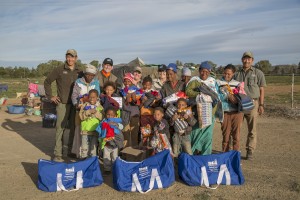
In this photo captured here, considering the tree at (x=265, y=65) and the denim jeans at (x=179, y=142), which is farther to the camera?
the tree at (x=265, y=65)

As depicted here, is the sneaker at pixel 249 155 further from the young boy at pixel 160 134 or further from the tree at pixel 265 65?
the tree at pixel 265 65

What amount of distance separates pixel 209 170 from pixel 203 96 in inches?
49.9

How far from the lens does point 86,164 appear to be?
195 inches

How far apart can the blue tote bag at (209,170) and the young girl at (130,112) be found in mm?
1489

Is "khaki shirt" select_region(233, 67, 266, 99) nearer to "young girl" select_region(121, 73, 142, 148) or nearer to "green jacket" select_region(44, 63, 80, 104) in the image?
"young girl" select_region(121, 73, 142, 148)

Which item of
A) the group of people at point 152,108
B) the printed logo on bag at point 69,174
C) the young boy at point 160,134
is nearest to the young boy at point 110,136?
the group of people at point 152,108

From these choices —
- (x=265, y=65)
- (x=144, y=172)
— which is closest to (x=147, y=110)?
(x=144, y=172)

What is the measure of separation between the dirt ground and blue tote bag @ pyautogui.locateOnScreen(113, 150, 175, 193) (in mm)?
107

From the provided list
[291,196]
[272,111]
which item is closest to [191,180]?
[291,196]

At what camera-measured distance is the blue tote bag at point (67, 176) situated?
15.7ft

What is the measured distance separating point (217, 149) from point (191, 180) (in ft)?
9.12

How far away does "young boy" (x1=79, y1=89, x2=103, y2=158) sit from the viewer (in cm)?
554

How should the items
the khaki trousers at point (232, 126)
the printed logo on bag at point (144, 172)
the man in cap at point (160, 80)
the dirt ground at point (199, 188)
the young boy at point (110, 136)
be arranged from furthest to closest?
the man in cap at point (160, 80)
the khaki trousers at point (232, 126)
the young boy at point (110, 136)
the printed logo on bag at point (144, 172)
the dirt ground at point (199, 188)

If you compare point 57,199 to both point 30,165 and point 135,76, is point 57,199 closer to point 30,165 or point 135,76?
point 30,165
